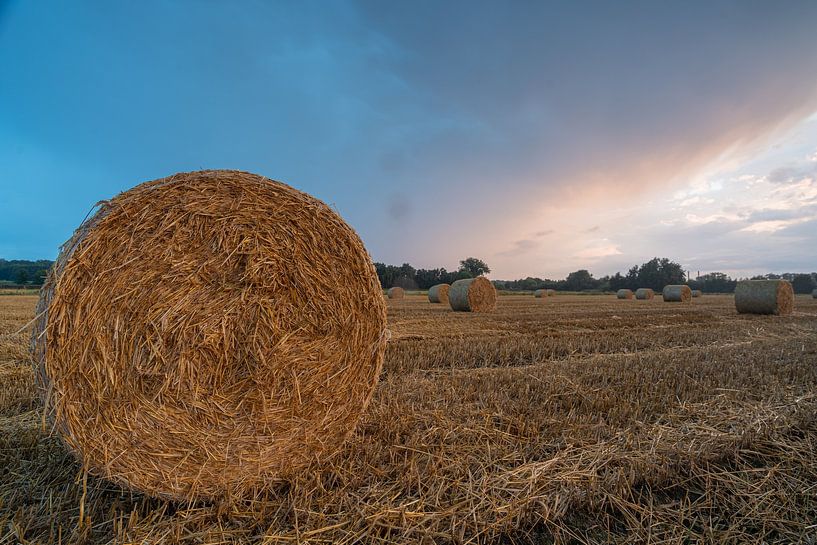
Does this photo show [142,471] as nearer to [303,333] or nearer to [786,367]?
[303,333]

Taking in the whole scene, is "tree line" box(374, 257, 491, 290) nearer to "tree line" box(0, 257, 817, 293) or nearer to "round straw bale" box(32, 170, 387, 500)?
"tree line" box(0, 257, 817, 293)

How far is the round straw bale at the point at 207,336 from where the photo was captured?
2297mm

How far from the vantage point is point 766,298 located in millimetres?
14188

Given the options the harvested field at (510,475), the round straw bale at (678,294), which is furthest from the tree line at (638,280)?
the harvested field at (510,475)

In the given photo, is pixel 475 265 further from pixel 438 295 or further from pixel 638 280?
pixel 438 295

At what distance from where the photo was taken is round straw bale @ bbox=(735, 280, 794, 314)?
45.8 ft

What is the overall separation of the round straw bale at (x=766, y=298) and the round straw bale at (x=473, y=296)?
8.48m

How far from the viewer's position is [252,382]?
2.66m

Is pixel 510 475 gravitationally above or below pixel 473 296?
below

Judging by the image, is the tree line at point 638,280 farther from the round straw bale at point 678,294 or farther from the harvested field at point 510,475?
the harvested field at point 510,475

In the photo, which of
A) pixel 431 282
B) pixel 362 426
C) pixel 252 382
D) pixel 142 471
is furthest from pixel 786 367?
pixel 431 282

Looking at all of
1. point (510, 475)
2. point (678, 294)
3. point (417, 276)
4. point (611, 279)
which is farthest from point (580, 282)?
point (510, 475)

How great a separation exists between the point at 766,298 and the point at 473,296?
30.9 ft

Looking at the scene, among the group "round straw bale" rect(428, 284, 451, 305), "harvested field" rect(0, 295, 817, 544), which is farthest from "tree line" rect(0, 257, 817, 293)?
"harvested field" rect(0, 295, 817, 544)
